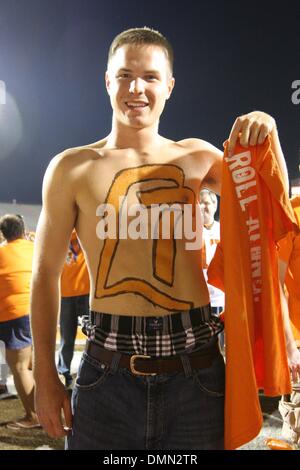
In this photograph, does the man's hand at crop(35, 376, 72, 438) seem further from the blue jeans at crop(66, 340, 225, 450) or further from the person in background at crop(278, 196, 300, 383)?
the person in background at crop(278, 196, 300, 383)

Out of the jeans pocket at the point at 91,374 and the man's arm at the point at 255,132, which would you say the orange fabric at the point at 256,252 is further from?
the jeans pocket at the point at 91,374

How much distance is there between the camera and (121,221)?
132 cm

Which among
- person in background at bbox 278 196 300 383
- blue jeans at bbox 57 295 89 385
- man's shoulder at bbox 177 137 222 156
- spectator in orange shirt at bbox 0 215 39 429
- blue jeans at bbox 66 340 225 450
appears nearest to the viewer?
blue jeans at bbox 66 340 225 450

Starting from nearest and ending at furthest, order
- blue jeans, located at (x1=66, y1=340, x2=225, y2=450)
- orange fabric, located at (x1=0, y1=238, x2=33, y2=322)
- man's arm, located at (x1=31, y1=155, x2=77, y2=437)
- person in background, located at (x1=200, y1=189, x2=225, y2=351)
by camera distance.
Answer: blue jeans, located at (x1=66, y1=340, x2=225, y2=450) < man's arm, located at (x1=31, y1=155, x2=77, y2=437) < orange fabric, located at (x1=0, y1=238, x2=33, y2=322) < person in background, located at (x1=200, y1=189, x2=225, y2=351)

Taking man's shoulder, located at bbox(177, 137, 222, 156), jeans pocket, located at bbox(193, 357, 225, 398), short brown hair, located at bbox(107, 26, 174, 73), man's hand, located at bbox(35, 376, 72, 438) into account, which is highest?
short brown hair, located at bbox(107, 26, 174, 73)

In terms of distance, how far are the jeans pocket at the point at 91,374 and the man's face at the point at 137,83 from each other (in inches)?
27.5

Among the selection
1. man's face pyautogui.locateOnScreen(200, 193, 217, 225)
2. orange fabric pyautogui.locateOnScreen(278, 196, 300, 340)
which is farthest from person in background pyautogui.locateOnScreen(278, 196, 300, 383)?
man's face pyautogui.locateOnScreen(200, 193, 217, 225)

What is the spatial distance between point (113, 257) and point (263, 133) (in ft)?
1.80

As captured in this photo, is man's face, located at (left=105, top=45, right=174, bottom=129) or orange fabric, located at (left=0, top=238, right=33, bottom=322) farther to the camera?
orange fabric, located at (left=0, top=238, right=33, bottom=322)

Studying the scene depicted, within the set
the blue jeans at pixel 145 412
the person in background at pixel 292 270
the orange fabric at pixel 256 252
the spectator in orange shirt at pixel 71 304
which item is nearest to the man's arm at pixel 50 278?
the blue jeans at pixel 145 412

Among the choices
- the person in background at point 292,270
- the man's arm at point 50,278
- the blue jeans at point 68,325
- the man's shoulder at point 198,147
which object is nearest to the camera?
the man's arm at point 50,278

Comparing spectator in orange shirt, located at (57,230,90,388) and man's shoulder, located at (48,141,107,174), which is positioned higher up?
man's shoulder, located at (48,141,107,174)

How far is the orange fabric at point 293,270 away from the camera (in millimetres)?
2379

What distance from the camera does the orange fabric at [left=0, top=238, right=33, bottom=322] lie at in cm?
361
